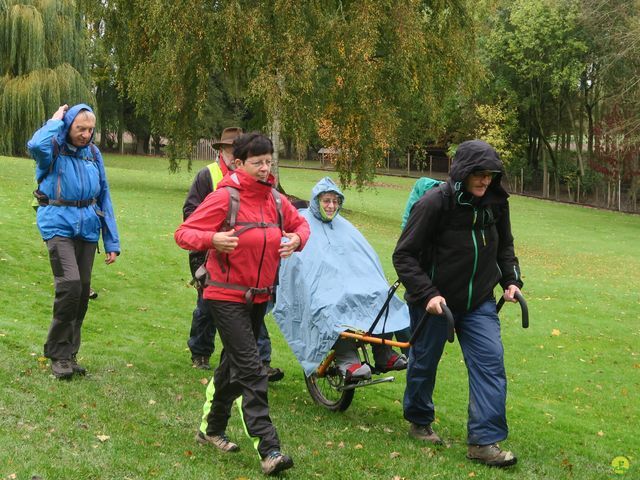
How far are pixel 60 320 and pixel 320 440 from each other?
7.93 ft

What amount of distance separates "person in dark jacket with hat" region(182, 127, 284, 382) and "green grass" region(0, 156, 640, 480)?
0.20 meters

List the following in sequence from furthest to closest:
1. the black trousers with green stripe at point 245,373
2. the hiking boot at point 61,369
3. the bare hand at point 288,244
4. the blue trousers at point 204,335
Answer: the blue trousers at point 204,335 < the hiking boot at point 61,369 < the bare hand at point 288,244 < the black trousers with green stripe at point 245,373

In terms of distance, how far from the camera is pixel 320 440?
666 cm

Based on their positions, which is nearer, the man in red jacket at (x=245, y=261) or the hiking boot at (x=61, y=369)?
the man in red jacket at (x=245, y=261)

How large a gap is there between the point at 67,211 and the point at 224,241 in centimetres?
239

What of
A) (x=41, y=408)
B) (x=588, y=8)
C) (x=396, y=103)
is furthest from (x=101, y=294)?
(x=588, y=8)

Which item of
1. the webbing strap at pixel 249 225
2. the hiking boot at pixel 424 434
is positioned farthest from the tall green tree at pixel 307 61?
the webbing strap at pixel 249 225

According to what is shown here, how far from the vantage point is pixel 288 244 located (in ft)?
19.4

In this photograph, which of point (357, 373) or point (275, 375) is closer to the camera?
point (357, 373)

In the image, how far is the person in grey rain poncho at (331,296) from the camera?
24.5 ft

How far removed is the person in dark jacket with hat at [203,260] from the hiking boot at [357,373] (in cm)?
97

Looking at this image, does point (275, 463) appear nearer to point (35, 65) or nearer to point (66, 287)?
point (66, 287)

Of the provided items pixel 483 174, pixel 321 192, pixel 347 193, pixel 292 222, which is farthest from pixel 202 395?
pixel 347 193

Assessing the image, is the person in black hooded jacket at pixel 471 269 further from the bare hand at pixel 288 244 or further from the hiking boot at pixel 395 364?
the hiking boot at pixel 395 364
